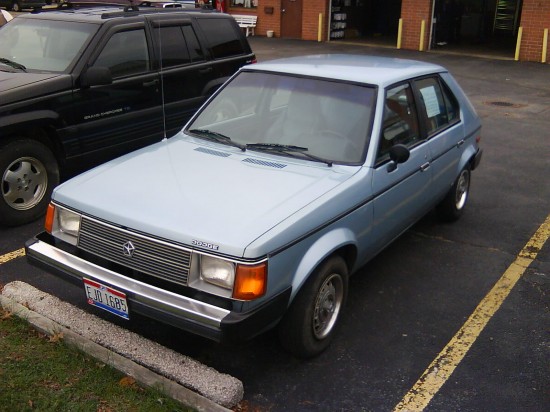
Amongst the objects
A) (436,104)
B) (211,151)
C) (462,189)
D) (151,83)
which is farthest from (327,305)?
(151,83)

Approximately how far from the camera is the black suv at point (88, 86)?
5352 mm

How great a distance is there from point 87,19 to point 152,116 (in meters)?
1.18

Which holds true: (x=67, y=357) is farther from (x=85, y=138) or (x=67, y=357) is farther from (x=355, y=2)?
(x=355, y=2)

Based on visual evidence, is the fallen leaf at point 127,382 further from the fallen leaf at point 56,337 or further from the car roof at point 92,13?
the car roof at point 92,13

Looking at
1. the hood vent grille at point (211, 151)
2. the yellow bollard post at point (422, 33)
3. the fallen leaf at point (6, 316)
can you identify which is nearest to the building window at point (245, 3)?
the yellow bollard post at point (422, 33)

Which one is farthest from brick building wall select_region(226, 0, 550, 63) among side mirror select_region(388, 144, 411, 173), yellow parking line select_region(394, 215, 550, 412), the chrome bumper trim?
the chrome bumper trim

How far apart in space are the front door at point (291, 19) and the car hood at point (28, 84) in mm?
17095

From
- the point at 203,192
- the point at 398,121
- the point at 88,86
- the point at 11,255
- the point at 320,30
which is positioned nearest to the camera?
the point at 203,192

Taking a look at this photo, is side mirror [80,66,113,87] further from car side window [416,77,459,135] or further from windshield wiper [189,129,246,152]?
car side window [416,77,459,135]

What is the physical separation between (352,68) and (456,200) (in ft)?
6.29

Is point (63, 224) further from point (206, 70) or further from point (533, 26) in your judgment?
point (533, 26)

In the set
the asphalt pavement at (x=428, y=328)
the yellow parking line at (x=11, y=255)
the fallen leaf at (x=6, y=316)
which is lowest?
the asphalt pavement at (x=428, y=328)

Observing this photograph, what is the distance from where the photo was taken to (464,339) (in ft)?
12.8

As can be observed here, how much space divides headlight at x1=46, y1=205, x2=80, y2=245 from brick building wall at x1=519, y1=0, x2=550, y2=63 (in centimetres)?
1633
